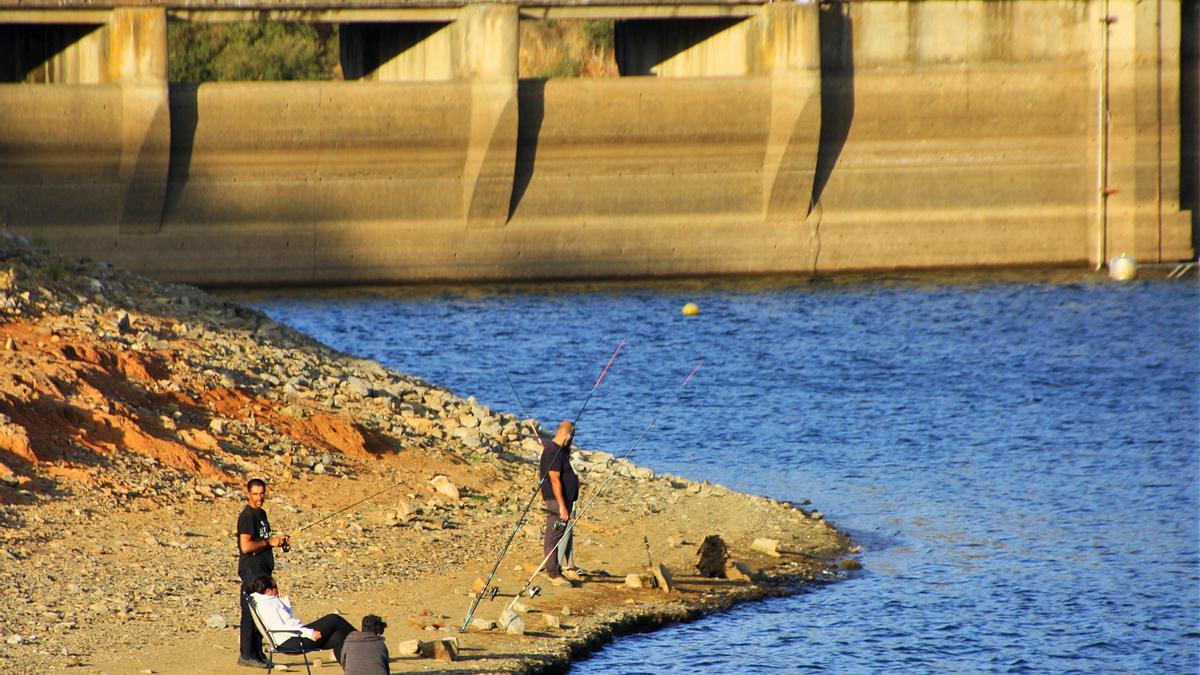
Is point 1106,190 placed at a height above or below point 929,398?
above

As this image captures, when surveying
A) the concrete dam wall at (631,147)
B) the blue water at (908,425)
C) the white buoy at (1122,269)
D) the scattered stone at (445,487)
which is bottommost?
the blue water at (908,425)

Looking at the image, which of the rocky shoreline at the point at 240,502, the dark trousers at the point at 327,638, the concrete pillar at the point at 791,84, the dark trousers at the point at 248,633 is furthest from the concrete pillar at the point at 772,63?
the dark trousers at the point at 327,638

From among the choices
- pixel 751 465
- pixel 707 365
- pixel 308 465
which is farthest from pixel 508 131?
pixel 308 465

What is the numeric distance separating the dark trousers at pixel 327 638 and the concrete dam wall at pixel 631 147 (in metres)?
36.3

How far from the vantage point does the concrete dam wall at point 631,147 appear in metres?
48.0

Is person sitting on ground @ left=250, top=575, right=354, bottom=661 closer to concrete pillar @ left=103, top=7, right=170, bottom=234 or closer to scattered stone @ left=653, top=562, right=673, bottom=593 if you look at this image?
scattered stone @ left=653, top=562, right=673, bottom=593

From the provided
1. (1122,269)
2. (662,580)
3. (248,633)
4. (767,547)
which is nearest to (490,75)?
(1122,269)

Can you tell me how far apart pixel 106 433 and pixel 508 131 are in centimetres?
3102

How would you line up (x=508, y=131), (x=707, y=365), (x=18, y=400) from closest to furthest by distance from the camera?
1. (x=18, y=400)
2. (x=707, y=365)
3. (x=508, y=131)

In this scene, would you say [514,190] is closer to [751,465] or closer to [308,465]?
[751,465]

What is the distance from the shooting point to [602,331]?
1735 inches

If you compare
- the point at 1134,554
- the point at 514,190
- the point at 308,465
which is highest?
the point at 514,190

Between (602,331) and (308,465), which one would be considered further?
(602,331)

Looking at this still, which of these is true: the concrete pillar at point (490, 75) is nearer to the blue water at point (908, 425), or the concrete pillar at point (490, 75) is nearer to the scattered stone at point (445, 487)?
the blue water at point (908, 425)
